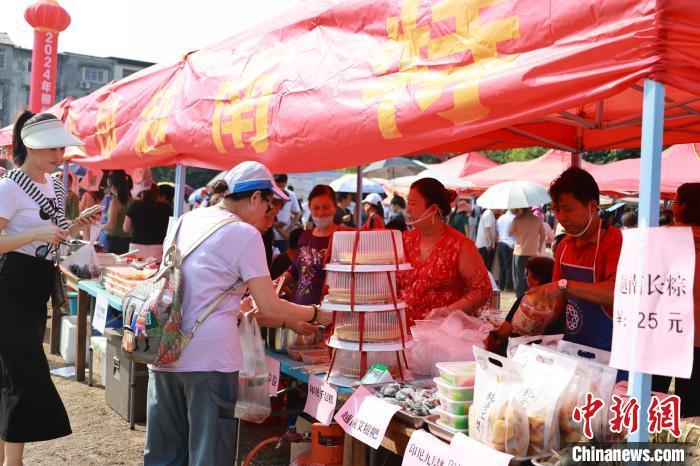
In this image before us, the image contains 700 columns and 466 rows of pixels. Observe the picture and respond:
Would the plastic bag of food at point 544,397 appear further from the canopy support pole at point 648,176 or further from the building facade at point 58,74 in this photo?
the building facade at point 58,74

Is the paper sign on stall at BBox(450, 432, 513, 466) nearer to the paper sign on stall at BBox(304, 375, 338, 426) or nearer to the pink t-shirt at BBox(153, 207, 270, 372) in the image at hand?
the paper sign on stall at BBox(304, 375, 338, 426)

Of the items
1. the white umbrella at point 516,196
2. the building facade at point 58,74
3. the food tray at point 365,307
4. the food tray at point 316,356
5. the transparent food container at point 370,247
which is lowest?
the food tray at point 316,356

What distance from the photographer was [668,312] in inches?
76.5

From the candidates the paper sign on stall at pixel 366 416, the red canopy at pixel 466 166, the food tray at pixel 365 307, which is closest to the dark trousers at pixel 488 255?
the red canopy at pixel 466 166

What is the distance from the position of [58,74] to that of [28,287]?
39795 mm

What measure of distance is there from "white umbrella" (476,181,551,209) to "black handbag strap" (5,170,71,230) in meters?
8.58

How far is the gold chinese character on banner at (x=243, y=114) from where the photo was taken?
371 centimetres

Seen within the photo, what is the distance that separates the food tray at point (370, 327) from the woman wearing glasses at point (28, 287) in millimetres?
1559

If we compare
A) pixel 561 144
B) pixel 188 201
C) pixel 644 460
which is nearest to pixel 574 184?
pixel 644 460

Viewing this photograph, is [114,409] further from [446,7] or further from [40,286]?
[446,7]

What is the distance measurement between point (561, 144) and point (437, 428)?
3.48 meters

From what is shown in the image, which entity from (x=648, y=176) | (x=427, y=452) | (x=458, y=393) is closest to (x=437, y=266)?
(x=458, y=393)

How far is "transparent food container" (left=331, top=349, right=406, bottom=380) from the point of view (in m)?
3.06

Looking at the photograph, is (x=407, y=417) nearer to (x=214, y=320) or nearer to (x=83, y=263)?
(x=214, y=320)
